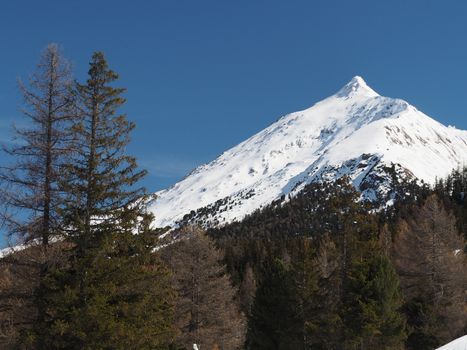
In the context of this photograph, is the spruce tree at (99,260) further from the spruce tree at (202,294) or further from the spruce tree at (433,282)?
the spruce tree at (433,282)

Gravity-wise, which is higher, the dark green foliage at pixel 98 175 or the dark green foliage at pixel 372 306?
the dark green foliage at pixel 98 175

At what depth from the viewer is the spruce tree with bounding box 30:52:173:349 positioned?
15.0 metres

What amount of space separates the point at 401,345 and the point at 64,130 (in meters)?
22.9

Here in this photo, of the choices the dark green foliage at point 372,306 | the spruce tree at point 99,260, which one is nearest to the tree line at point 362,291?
the dark green foliage at point 372,306

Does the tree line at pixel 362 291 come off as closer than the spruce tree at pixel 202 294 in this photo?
Yes

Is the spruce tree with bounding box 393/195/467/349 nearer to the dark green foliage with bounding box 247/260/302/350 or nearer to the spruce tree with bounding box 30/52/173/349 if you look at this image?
Result: the dark green foliage with bounding box 247/260/302/350

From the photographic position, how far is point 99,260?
15828 millimetres

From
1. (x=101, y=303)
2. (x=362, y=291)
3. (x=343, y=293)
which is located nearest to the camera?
(x=101, y=303)

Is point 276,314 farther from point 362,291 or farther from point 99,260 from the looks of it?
point 99,260

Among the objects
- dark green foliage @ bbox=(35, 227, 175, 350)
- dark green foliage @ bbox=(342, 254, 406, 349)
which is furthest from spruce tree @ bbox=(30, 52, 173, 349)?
dark green foliage @ bbox=(342, 254, 406, 349)

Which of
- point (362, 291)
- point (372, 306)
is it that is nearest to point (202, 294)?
point (362, 291)

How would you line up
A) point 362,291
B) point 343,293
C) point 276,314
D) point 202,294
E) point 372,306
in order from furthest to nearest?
point 276,314 → point 202,294 → point 343,293 → point 362,291 → point 372,306

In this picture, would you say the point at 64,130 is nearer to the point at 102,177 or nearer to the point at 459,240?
the point at 102,177

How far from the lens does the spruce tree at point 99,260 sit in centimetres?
1502
